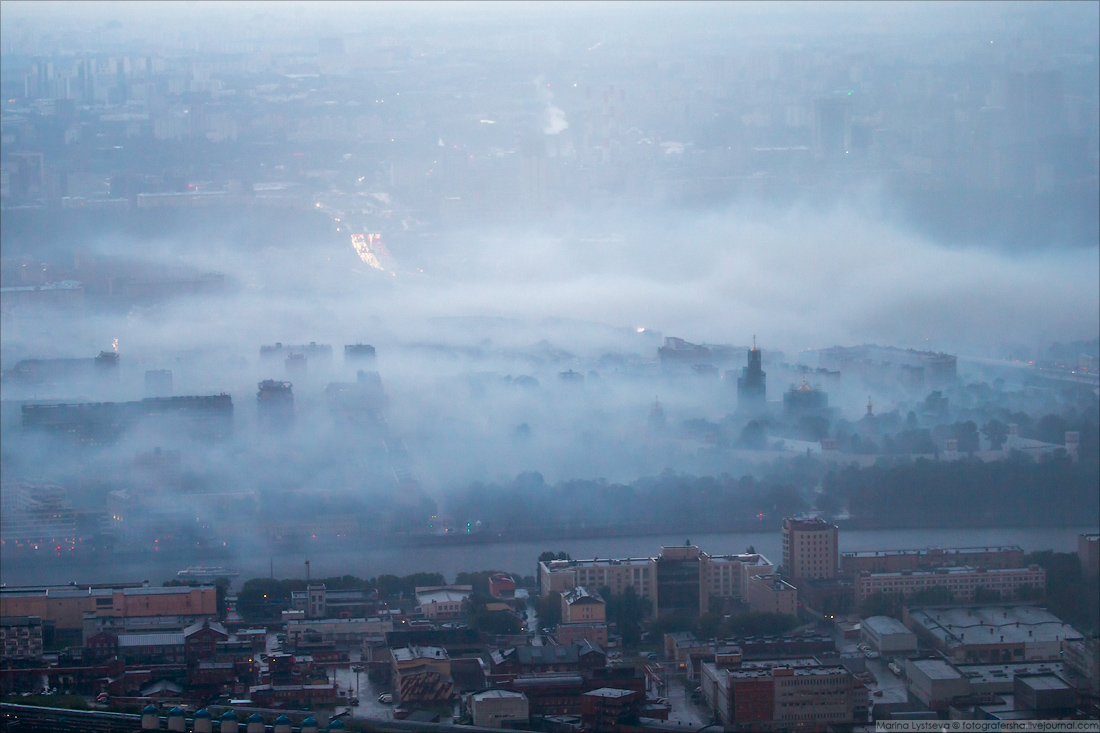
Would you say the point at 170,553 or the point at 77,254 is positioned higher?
the point at 77,254

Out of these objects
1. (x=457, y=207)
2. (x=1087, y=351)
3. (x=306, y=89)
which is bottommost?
(x=1087, y=351)

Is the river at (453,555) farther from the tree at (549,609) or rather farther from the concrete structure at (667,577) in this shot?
the tree at (549,609)

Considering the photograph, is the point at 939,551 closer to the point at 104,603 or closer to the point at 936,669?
the point at 936,669

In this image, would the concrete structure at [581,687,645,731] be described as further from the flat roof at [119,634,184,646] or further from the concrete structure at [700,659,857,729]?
the flat roof at [119,634,184,646]

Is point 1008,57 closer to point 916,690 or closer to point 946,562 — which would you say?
point 946,562

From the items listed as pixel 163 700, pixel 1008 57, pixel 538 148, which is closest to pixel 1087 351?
pixel 1008 57

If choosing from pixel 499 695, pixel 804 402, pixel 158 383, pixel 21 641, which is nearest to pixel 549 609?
pixel 499 695

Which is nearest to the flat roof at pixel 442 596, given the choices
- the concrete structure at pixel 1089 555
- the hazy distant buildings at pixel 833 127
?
the concrete structure at pixel 1089 555

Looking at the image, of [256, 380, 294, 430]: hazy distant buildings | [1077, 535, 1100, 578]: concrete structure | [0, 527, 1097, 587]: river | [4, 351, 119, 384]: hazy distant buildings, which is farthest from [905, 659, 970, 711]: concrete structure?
[4, 351, 119, 384]: hazy distant buildings
